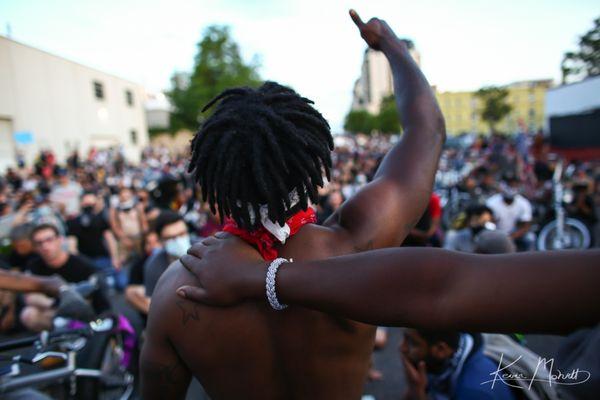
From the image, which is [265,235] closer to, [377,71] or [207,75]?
[377,71]

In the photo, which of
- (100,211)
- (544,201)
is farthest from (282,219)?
(544,201)

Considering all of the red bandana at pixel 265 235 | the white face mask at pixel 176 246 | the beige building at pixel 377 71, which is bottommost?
the white face mask at pixel 176 246

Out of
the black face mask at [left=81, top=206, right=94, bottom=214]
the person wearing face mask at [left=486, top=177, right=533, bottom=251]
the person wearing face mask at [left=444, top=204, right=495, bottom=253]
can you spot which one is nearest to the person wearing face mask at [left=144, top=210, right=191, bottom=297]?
the person wearing face mask at [left=444, top=204, right=495, bottom=253]

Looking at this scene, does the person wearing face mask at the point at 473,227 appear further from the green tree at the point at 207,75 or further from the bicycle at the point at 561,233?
the green tree at the point at 207,75

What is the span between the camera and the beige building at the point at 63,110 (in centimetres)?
1563

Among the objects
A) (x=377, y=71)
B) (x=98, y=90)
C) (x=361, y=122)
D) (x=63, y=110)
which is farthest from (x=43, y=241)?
(x=361, y=122)

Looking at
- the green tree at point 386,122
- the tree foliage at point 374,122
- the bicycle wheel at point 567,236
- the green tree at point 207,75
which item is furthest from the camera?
the tree foliage at point 374,122

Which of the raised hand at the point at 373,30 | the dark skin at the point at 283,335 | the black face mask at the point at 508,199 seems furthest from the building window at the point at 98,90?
the dark skin at the point at 283,335

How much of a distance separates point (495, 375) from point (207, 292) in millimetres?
1493

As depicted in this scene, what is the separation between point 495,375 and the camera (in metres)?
1.79

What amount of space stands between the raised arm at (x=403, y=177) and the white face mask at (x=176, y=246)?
2.46 metres

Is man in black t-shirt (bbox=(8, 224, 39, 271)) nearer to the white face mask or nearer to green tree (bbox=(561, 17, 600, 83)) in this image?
the white face mask

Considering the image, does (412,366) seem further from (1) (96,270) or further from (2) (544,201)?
(2) (544,201)

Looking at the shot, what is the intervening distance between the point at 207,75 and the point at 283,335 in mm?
38112
